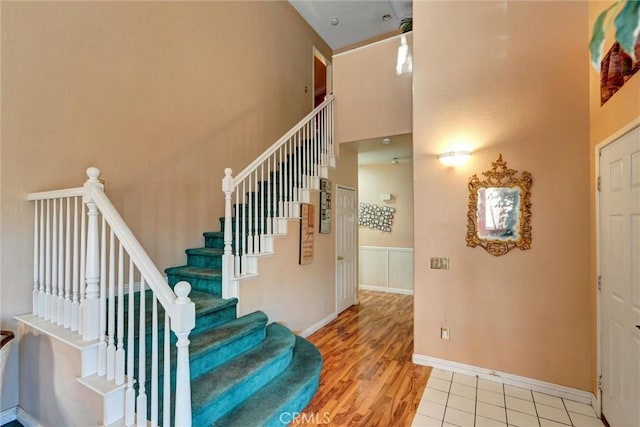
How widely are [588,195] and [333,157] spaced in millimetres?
2936

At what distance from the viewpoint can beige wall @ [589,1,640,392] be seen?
184cm

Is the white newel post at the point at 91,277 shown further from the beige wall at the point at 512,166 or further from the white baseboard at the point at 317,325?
the beige wall at the point at 512,166

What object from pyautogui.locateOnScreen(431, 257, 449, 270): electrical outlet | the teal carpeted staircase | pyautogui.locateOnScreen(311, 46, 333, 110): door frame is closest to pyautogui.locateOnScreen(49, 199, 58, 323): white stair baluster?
the teal carpeted staircase

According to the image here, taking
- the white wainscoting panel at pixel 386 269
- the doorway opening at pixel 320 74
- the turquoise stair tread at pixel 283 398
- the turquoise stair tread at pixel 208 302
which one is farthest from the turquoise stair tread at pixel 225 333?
the doorway opening at pixel 320 74

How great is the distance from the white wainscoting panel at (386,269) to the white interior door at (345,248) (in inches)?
48.3

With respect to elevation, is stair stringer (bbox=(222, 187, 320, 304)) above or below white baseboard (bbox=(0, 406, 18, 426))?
above

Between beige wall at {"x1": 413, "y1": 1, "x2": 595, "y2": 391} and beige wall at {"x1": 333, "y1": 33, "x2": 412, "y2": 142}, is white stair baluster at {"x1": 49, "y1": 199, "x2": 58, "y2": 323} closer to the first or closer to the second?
beige wall at {"x1": 413, "y1": 1, "x2": 595, "y2": 391}

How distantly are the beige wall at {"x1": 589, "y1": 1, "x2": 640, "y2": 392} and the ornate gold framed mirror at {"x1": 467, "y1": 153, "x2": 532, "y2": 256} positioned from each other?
45 centimetres

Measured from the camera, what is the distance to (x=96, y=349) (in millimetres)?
1661

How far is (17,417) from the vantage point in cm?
213

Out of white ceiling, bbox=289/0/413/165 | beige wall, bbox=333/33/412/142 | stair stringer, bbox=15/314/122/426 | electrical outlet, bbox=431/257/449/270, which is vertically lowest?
stair stringer, bbox=15/314/122/426

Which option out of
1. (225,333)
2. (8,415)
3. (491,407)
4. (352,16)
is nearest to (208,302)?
(225,333)

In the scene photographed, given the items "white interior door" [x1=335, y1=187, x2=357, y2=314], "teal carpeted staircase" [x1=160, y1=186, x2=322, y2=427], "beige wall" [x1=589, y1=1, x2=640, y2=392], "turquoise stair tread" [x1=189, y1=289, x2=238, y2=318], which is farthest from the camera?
"white interior door" [x1=335, y1=187, x2=357, y2=314]

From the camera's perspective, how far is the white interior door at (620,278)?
1.86 m
